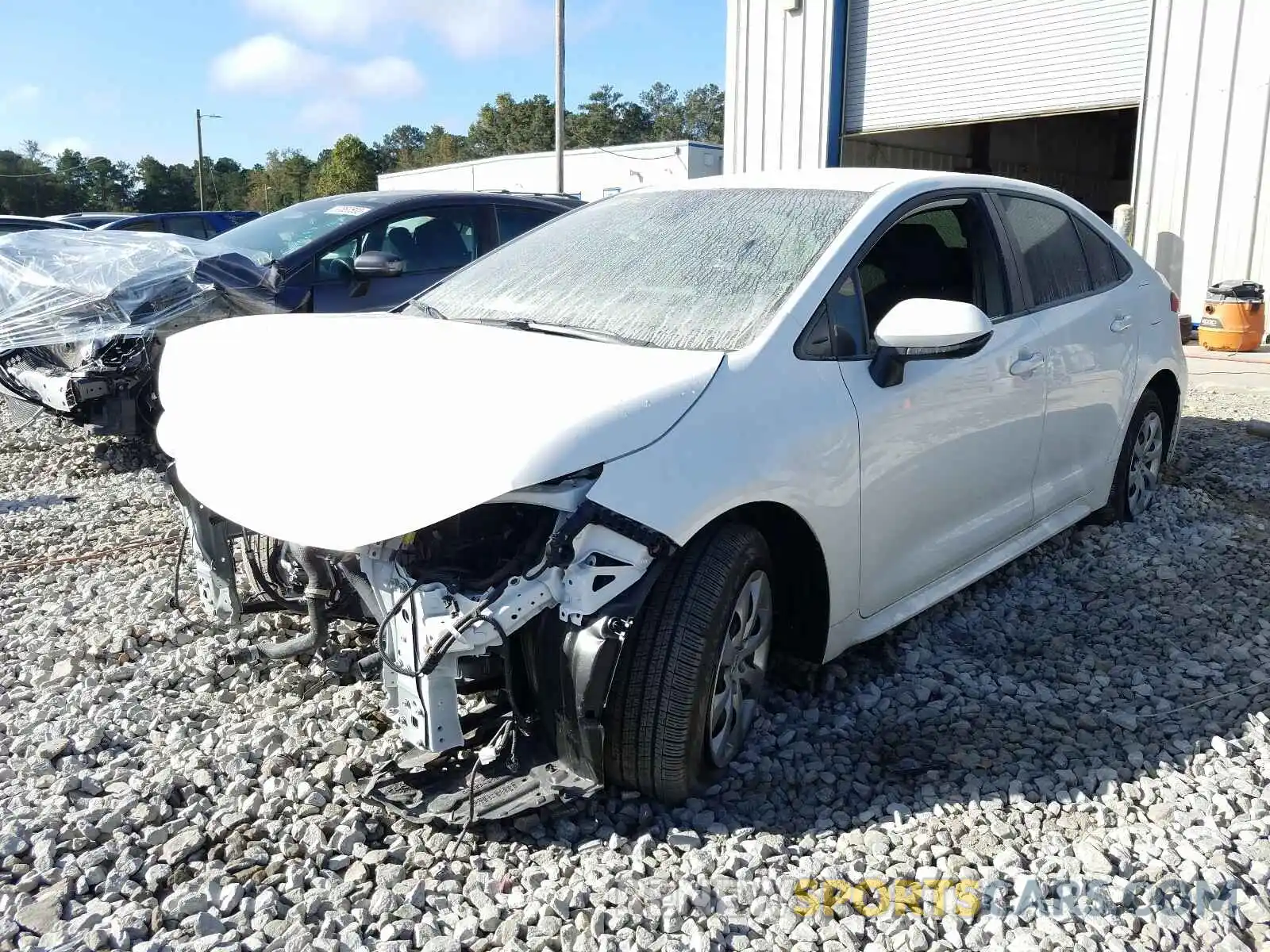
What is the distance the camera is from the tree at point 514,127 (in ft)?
241

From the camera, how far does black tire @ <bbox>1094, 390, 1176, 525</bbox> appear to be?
15.4 feet

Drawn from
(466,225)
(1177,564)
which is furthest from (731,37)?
(1177,564)

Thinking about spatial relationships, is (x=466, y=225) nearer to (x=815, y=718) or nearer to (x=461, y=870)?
(x=815, y=718)

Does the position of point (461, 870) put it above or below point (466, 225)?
below

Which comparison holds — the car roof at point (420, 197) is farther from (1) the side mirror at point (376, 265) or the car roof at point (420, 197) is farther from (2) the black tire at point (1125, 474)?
(2) the black tire at point (1125, 474)

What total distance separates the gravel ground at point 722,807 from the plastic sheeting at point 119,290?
1.96 metres

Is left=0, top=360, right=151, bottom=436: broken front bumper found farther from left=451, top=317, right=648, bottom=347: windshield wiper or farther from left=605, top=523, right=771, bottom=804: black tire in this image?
left=605, top=523, right=771, bottom=804: black tire

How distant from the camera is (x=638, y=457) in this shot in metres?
2.39

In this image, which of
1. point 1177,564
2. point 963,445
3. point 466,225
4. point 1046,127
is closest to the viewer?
point 963,445

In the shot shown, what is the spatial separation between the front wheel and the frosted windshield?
219cm

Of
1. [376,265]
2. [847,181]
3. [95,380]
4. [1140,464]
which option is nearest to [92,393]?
[95,380]

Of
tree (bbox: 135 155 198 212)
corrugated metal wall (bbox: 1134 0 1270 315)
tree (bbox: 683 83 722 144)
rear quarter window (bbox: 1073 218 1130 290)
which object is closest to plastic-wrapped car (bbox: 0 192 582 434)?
rear quarter window (bbox: 1073 218 1130 290)

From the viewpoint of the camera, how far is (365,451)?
94.1 inches

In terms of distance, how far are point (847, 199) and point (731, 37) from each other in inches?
542
